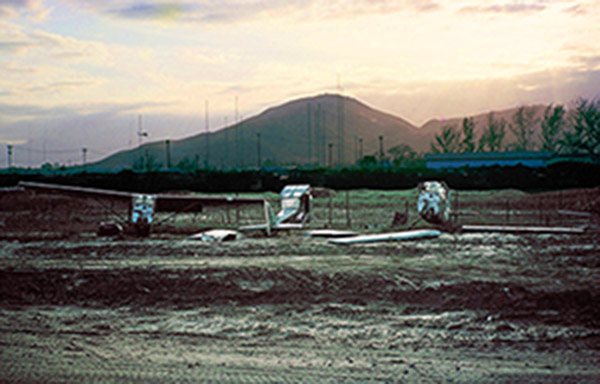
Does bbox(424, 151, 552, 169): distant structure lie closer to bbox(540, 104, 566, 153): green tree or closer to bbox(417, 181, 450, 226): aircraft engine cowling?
bbox(540, 104, 566, 153): green tree

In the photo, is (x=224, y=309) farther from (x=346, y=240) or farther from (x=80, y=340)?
(x=346, y=240)

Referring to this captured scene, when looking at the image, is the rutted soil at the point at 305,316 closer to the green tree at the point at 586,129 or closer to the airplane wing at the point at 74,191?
the airplane wing at the point at 74,191

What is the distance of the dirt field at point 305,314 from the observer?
8.86 meters

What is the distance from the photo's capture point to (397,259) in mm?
19422

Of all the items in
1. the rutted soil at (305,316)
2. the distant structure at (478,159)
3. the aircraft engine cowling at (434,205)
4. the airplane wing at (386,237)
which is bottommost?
the rutted soil at (305,316)

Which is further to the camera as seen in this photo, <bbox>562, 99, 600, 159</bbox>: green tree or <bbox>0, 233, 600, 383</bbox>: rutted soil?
<bbox>562, 99, 600, 159</bbox>: green tree

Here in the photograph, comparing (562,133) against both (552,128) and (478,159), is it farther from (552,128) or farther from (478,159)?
(478,159)

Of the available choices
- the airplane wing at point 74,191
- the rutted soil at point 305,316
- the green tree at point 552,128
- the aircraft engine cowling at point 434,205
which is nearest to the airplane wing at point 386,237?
the rutted soil at point 305,316

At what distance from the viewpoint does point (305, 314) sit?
12.4 meters

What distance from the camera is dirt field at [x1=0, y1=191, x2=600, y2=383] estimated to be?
8859 millimetres

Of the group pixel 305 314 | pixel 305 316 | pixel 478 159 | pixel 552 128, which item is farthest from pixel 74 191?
pixel 552 128

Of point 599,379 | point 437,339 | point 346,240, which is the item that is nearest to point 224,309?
point 437,339

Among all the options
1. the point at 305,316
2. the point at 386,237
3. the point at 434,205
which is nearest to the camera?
the point at 305,316

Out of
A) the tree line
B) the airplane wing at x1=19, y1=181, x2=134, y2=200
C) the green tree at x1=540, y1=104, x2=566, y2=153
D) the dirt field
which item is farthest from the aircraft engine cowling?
the green tree at x1=540, y1=104, x2=566, y2=153
